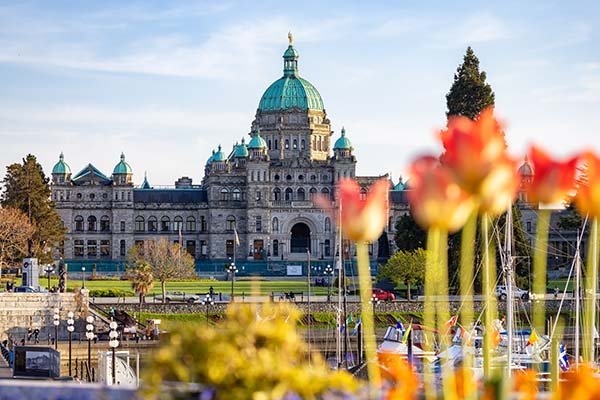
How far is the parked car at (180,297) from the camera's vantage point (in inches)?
2831

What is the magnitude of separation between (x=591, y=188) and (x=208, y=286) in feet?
274

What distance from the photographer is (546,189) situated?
6.39 meters

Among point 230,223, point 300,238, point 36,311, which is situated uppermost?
point 230,223

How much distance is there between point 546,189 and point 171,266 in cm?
8421

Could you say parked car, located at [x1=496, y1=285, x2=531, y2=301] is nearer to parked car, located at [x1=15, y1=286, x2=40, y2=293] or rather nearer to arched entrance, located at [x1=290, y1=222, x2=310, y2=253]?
parked car, located at [x1=15, y1=286, x2=40, y2=293]

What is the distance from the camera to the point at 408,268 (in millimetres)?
74062

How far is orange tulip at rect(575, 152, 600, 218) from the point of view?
20.7 ft

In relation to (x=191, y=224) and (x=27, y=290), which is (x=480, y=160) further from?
(x=191, y=224)

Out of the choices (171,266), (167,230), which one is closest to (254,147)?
(167,230)

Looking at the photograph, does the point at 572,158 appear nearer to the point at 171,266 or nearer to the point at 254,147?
the point at 171,266

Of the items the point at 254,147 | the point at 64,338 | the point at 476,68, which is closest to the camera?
the point at 64,338


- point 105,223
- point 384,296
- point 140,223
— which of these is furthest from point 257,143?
point 384,296

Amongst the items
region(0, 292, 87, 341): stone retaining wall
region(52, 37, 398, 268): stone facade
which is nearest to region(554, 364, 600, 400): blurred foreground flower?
region(0, 292, 87, 341): stone retaining wall

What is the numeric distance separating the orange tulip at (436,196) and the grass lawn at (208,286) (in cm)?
7403
